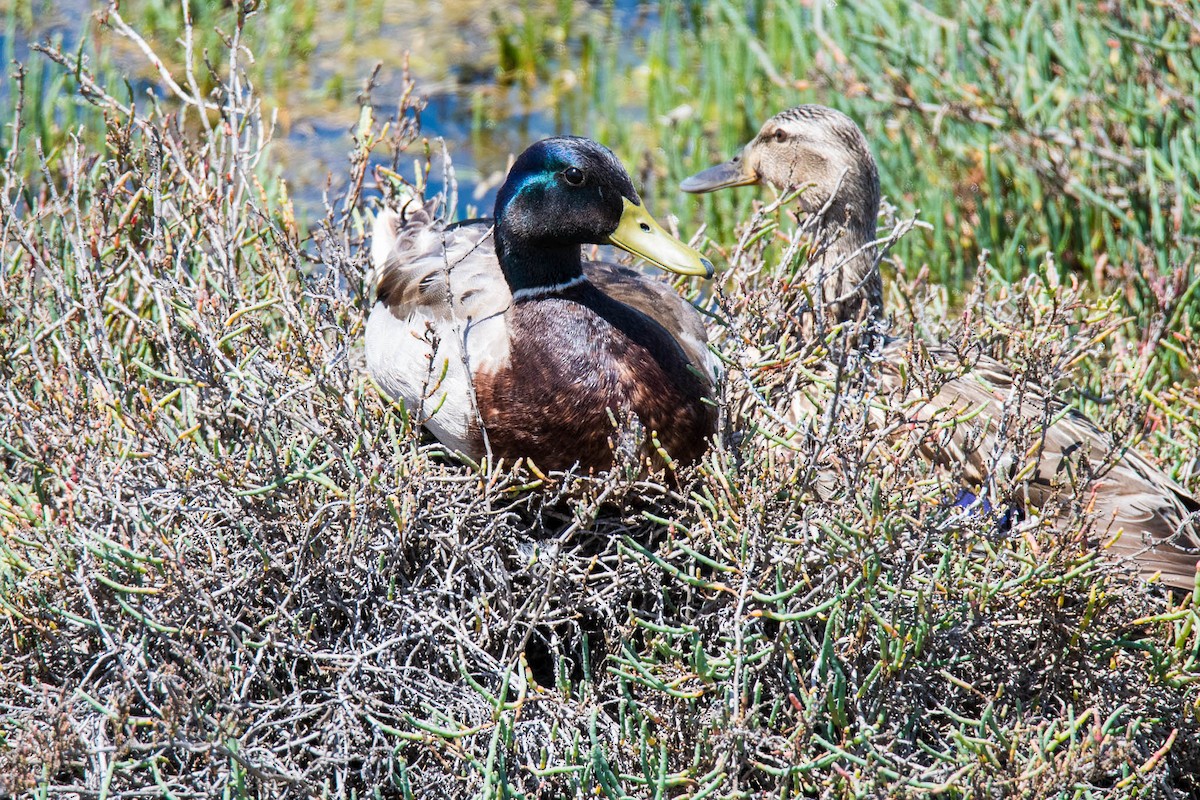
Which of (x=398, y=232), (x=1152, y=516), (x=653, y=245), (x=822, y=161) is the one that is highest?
(x=653, y=245)

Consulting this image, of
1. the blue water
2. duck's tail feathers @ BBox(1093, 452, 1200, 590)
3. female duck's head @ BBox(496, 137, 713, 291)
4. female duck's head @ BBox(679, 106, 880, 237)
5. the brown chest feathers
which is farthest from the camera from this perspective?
the blue water

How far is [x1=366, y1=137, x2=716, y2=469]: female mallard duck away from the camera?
263cm

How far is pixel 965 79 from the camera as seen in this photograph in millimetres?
4945

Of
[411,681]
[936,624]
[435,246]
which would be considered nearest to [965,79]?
[435,246]

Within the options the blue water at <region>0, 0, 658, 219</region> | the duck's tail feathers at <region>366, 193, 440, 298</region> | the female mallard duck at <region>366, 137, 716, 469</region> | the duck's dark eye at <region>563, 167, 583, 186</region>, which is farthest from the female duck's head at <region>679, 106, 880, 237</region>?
the blue water at <region>0, 0, 658, 219</region>

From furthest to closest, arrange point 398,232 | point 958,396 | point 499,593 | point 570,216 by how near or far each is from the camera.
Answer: point 398,232 → point 570,216 → point 958,396 → point 499,593

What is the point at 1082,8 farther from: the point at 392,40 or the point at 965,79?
the point at 392,40

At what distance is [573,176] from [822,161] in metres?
1.36

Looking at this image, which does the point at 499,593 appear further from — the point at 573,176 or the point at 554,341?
the point at 573,176

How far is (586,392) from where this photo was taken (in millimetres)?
2629

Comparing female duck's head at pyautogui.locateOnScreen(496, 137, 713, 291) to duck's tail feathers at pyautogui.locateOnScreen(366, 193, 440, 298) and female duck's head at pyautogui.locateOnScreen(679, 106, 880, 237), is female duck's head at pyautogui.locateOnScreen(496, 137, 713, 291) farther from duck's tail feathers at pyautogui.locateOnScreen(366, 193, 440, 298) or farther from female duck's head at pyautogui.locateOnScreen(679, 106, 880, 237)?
female duck's head at pyautogui.locateOnScreen(679, 106, 880, 237)

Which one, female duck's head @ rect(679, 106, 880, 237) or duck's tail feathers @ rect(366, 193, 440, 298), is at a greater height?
female duck's head @ rect(679, 106, 880, 237)

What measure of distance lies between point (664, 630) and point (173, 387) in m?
1.59

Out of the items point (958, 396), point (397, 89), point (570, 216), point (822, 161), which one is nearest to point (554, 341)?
point (570, 216)
